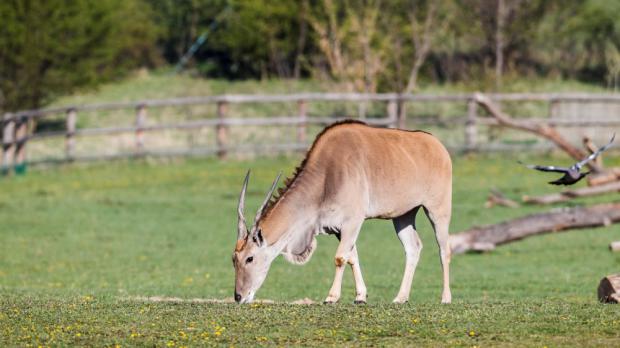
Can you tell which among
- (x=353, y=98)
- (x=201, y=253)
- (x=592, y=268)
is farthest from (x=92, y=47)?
(x=592, y=268)

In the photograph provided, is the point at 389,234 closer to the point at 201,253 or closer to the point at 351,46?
the point at 201,253

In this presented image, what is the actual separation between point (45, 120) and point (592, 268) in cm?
3643

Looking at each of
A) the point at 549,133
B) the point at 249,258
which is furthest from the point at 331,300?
the point at 549,133

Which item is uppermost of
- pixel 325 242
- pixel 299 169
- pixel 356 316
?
pixel 299 169

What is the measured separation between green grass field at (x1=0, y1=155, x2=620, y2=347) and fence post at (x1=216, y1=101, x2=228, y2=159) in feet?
2.18

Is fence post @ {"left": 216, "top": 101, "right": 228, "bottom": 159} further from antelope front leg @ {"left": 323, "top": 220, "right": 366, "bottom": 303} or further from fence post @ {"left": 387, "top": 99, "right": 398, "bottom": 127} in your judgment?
antelope front leg @ {"left": 323, "top": 220, "right": 366, "bottom": 303}

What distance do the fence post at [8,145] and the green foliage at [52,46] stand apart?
8.71 m

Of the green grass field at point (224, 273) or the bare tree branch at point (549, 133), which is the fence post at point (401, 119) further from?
the bare tree branch at point (549, 133)

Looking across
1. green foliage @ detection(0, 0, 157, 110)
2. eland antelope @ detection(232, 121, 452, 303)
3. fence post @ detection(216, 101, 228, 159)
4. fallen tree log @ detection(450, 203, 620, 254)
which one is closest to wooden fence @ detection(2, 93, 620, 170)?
fence post @ detection(216, 101, 228, 159)

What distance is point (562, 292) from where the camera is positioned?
16672 millimetres

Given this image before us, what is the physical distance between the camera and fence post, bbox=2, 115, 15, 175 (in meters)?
34.4

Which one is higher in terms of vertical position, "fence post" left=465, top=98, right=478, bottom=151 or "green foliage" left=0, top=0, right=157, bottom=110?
"green foliage" left=0, top=0, right=157, bottom=110

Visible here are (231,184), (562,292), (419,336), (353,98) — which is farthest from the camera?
(353,98)

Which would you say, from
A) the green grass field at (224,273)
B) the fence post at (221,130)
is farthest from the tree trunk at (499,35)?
the fence post at (221,130)
